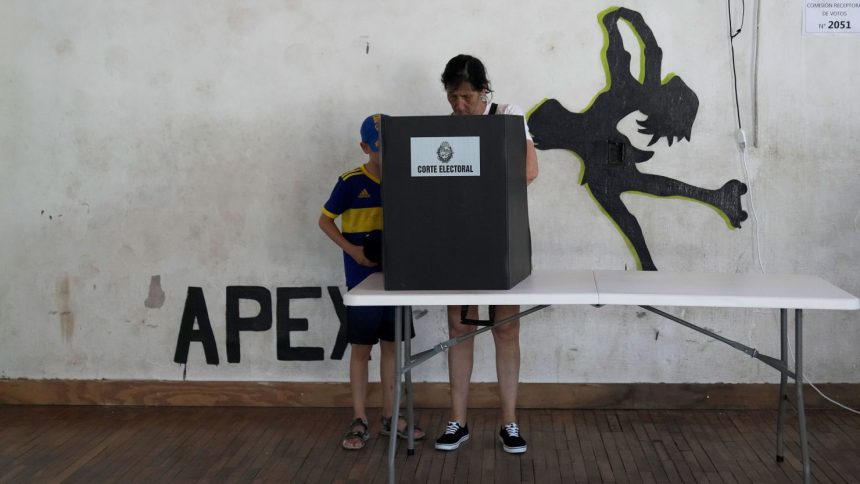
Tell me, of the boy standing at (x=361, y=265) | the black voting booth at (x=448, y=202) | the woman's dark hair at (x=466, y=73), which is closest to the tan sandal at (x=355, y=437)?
the boy standing at (x=361, y=265)

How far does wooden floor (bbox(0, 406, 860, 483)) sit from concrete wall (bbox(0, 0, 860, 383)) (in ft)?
0.68

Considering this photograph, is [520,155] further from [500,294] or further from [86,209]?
[86,209]

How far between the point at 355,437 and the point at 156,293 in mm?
1157

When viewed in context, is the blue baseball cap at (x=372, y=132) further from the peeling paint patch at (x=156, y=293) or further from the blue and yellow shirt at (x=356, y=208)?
the peeling paint patch at (x=156, y=293)

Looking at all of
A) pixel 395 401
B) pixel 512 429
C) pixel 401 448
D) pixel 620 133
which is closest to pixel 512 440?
pixel 512 429

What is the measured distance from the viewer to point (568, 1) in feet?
11.8

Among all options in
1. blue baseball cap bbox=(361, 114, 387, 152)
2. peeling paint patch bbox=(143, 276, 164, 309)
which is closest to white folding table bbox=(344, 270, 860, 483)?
blue baseball cap bbox=(361, 114, 387, 152)

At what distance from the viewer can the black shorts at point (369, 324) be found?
327cm

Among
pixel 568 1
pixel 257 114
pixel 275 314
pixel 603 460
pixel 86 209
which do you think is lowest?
pixel 603 460

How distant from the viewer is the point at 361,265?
3254 millimetres

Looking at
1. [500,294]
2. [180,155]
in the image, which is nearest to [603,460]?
[500,294]

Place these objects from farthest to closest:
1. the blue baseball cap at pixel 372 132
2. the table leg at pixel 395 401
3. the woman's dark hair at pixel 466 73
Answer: the blue baseball cap at pixel 372 132 < the woman's dark hair at pixel 466 73 < the table leg at pixel 395 401

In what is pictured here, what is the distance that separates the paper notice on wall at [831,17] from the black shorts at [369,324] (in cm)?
196

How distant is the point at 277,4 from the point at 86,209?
1.18 metres
